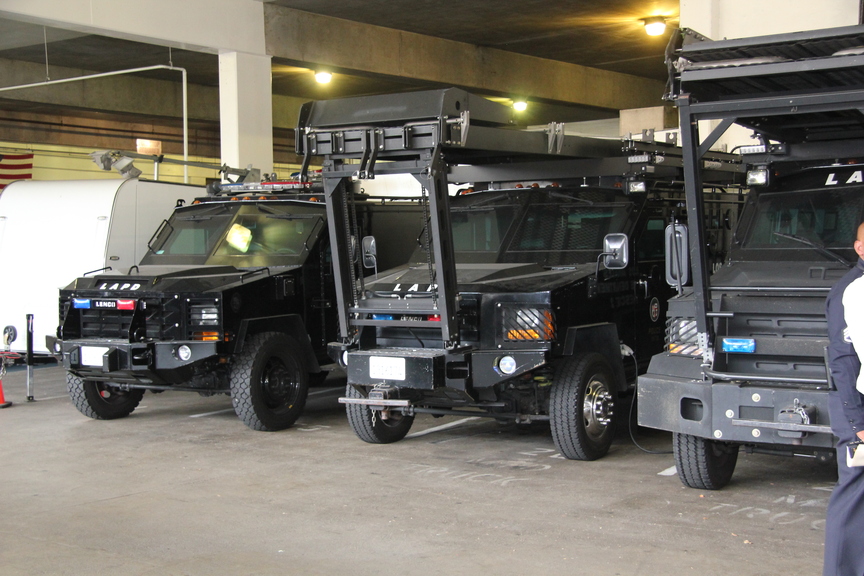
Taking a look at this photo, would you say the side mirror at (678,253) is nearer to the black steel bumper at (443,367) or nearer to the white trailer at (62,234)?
the black steel bumper at (443,367)

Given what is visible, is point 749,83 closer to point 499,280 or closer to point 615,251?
point 615,251

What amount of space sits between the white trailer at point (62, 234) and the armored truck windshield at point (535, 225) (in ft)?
14.0

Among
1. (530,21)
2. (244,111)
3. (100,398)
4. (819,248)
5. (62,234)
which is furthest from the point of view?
(530,21)

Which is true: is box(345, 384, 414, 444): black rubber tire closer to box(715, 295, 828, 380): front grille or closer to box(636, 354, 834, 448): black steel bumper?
box(636, 354, 834, 448): black steel bumper

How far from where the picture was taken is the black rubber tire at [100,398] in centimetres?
935

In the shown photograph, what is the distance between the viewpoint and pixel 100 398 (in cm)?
949

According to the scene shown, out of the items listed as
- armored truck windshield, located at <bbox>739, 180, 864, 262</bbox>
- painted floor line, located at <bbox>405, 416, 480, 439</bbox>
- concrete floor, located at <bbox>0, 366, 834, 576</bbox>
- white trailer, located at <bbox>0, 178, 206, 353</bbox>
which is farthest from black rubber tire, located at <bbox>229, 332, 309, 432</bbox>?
armored truck windshield, located at <bbox>739, 180, 864, 262</bbox>

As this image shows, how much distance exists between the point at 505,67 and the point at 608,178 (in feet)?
34.8

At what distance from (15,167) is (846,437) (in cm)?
2134

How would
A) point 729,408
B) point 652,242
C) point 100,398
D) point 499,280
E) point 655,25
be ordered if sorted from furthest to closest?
point 655,25
point 100,398
point 652,242
point 499,280
point 729,408

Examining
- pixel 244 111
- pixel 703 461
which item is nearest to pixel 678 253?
pixel 703 461

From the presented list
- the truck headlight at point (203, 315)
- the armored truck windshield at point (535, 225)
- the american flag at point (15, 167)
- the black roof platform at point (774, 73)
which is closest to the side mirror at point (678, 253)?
the black roof platform at point (774, 73)

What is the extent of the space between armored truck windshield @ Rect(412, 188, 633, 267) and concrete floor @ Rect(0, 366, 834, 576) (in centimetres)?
159

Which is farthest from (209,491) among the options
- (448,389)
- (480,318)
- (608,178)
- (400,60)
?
(400,60)
